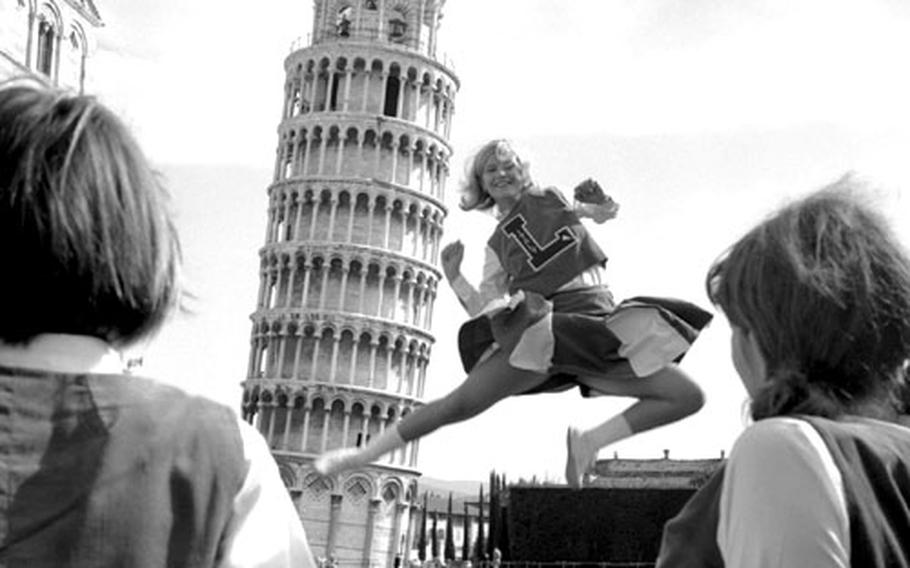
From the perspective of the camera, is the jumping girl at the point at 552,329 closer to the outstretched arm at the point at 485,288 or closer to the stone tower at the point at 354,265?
the outstretched arm at the point at 485,288

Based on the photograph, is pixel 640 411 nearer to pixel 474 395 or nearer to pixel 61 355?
pixel 474 395

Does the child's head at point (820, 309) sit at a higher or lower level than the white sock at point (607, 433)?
higher

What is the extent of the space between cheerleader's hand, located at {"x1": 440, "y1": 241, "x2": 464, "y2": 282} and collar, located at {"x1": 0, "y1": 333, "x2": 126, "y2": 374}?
307 cm

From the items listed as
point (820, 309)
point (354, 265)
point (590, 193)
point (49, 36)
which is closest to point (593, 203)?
point (590, 193)

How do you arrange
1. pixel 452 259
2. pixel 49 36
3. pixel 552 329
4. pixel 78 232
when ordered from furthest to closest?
pixel 49 36 → pixel 452 259 → pixel 552 329 → pixel 78 232

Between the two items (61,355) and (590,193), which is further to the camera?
(590,193)

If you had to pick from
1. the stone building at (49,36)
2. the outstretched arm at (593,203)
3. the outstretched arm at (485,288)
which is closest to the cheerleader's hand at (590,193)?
the outstretched arm at (593,203)

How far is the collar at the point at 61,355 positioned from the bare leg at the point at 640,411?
2.54 meters

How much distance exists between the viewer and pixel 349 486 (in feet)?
188

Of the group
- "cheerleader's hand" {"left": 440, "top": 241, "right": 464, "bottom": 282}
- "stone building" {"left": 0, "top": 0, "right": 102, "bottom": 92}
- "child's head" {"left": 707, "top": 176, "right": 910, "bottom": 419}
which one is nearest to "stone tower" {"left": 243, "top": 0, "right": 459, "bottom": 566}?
"stone building" {"left": 0, "top": 0, "right": 102, "bottom": 92}

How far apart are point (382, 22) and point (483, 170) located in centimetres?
5806

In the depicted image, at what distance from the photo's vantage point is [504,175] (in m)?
4.66

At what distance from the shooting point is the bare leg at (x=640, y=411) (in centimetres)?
419

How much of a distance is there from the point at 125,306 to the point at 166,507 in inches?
10.3
